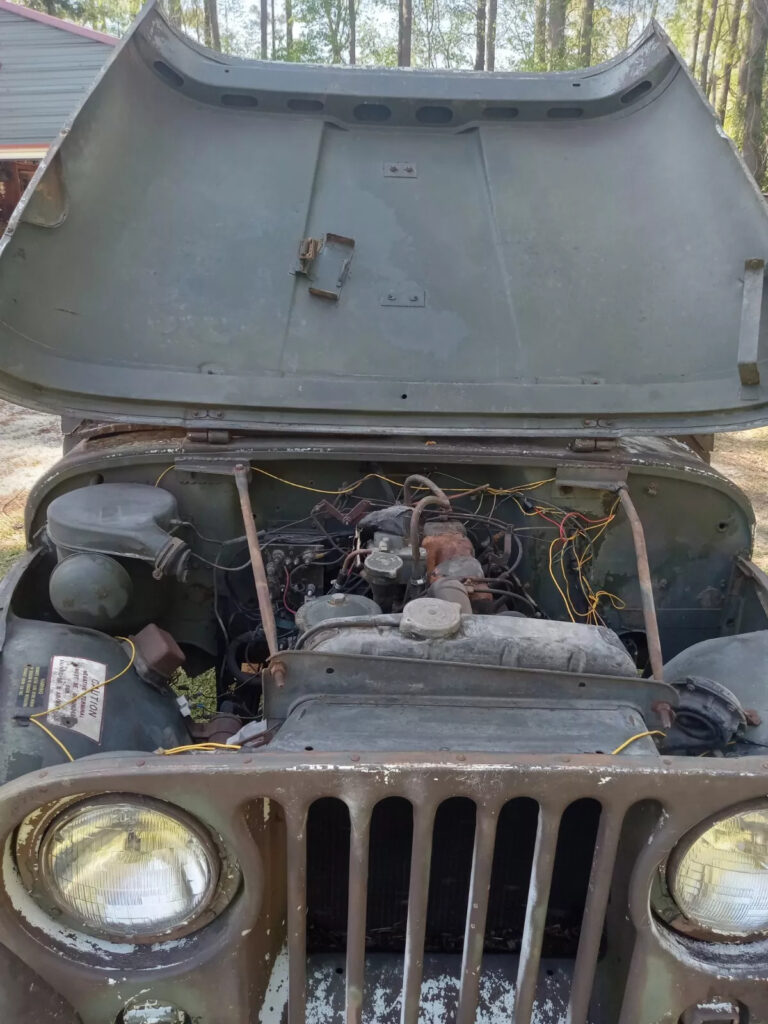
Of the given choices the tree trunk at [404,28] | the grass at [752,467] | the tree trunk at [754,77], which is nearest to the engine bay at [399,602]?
the grass at [752,467]

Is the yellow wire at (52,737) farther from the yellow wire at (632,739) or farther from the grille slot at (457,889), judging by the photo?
the yellow wire at (632,739)

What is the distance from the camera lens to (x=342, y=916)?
1902 millimetres

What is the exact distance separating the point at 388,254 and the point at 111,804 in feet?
6.92

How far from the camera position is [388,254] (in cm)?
293

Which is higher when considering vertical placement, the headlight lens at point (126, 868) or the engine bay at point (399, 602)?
the engine bay at point (399, 602)

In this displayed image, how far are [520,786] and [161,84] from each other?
276 centimetres

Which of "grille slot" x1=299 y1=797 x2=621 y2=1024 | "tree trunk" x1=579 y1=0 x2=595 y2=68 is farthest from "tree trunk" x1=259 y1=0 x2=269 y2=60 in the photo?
"grille slot" x1=299 y1=797 x2=621 y2=1024

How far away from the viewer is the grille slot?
143 centimetres

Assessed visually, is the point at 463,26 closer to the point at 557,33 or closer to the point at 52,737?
the point at 557,33

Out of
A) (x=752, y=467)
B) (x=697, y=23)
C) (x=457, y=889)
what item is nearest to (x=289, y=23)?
(x=697, y=23)

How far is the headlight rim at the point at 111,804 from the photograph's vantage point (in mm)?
1467

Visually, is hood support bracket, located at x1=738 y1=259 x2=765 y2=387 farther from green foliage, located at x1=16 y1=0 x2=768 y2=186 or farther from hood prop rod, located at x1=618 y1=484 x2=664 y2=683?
green foliage, located at x1=16 y1=0 x2=768 y2=186

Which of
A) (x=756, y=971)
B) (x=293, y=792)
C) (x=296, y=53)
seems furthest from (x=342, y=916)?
(x=296, y=53)

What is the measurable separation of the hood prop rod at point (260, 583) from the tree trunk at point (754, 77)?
603 inches
